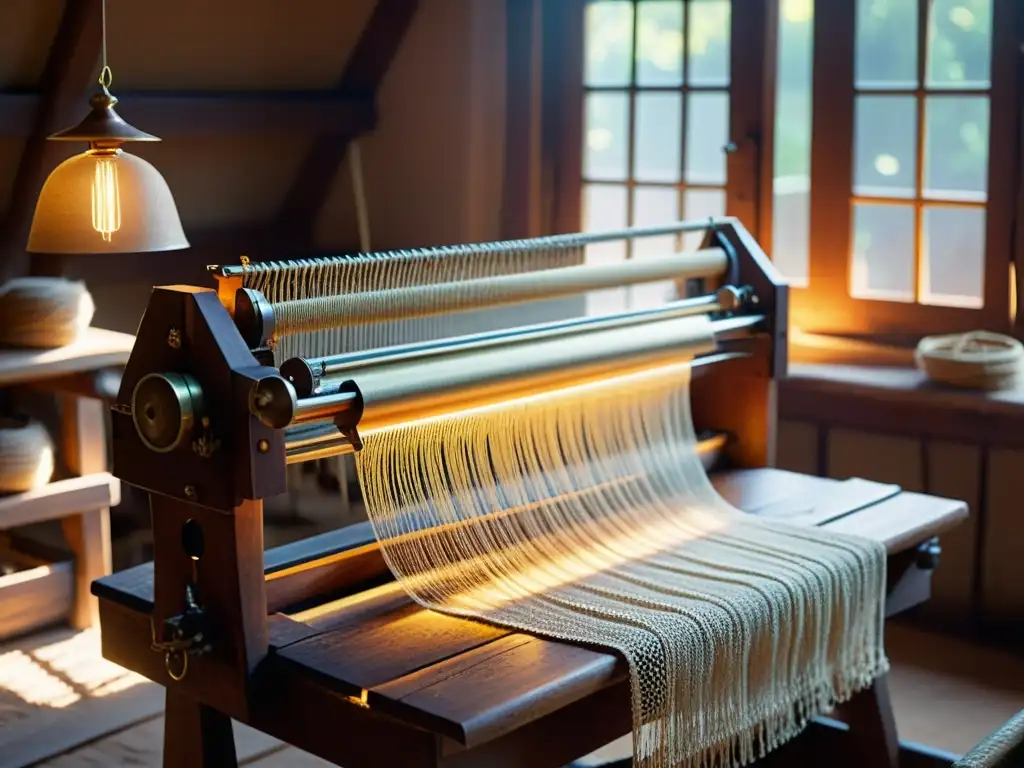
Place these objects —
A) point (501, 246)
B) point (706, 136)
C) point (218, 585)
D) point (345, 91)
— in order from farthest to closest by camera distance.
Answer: point (345, 91), point (706, 136), point (501, 246), point (218, 585)

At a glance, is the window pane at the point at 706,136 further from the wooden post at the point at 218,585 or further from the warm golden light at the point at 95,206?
the wooden post at the point at 218,585

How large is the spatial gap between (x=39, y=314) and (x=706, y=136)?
1.76 metres

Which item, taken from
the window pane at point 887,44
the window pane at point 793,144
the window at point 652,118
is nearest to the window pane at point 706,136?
the window at point 652,118

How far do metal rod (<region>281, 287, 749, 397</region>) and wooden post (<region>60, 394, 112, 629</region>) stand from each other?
1.74 m

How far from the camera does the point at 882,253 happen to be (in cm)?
359

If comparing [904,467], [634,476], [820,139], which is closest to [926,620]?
[904,467]

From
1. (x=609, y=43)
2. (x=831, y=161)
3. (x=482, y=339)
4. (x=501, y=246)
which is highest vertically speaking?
(x=609, y=43)

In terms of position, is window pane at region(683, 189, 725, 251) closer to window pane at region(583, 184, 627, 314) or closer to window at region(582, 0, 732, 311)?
window at region(582, 0, 732, 311)

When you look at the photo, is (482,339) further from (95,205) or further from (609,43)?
(609,43)

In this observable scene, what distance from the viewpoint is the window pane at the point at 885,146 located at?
11.5 feet

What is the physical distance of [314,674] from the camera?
157 cm

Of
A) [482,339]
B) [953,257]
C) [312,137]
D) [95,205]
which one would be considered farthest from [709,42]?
[482,339]

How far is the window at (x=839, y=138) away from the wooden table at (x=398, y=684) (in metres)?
2.04

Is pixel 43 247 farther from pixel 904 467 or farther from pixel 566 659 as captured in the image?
pixel 904 467
